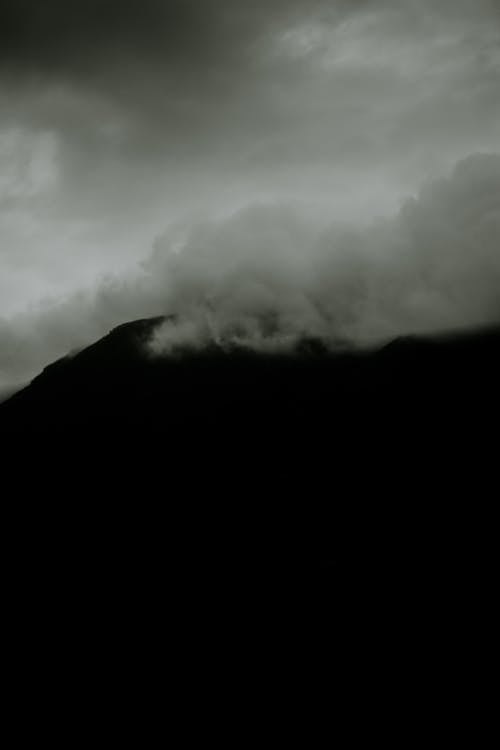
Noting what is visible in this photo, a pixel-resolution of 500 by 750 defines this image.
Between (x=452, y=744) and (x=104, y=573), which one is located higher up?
(x=104, y=573)

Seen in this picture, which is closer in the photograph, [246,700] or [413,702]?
[413,702]

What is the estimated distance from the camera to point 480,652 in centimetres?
7175

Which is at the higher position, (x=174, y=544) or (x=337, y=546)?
(x=174, y=544)

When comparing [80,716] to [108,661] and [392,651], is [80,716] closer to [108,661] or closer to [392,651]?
[108,661]

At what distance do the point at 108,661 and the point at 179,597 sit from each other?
30.8 m

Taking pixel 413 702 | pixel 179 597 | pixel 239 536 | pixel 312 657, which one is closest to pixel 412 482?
pixel 239 536

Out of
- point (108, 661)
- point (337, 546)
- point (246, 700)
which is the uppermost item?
point (108, 661)

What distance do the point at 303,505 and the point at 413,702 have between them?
117 m

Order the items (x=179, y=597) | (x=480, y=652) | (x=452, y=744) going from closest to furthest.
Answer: (x=452, y=744), (x=480, y=652), (x=179, y=597)

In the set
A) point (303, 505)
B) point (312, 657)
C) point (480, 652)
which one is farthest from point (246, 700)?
point (303, 505)

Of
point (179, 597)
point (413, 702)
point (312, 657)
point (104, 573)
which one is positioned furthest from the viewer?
point (104, 573)

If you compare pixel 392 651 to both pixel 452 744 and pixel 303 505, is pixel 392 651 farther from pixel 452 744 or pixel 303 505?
pixel 303 505

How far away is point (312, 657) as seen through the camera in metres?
77.7

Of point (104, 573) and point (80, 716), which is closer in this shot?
point (80, 716)
